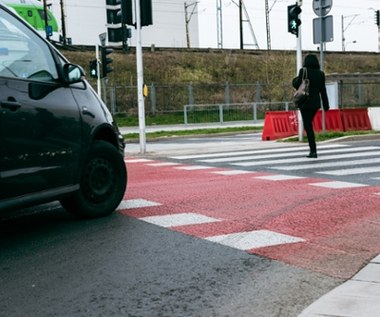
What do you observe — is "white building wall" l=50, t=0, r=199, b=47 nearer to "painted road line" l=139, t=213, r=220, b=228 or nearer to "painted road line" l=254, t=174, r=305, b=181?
"painted road line" l=254, t=174, r=305, b=181

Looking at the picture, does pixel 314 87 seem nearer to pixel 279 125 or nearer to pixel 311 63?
pixel 311 63

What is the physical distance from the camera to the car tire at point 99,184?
5840 mm

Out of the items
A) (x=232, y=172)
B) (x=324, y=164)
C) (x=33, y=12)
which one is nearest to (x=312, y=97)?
(x=324, y=164)

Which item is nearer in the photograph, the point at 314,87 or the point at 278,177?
the point at 278,177

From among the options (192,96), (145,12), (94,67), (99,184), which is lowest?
(99,184)

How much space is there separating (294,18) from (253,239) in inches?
481

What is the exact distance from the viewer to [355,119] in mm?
18719

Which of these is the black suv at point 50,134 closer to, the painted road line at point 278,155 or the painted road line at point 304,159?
the painted road line at point 304,159

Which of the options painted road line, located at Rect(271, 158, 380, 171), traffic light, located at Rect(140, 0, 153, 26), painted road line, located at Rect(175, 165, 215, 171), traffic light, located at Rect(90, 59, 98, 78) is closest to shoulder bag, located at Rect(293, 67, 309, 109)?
painted road line, located at Rect(271, 158, 380, 171)

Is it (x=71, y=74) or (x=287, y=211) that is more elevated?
(x=71, y=74)

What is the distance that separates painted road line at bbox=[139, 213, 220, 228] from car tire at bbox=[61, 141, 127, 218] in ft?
1.29

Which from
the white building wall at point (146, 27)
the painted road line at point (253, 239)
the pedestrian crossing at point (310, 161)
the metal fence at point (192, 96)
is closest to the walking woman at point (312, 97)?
the pedestrian crossing at point (310, 161)

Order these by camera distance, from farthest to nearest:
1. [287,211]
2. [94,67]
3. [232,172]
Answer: [94,67] → [232,172] → [287,211]

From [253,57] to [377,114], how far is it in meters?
33.5
